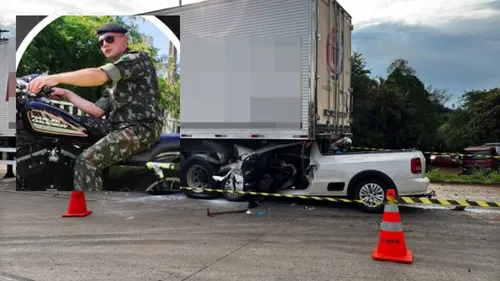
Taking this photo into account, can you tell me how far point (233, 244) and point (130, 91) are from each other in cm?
274

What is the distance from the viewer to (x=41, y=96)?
6559 millimetres

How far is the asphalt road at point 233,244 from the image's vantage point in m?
4.92

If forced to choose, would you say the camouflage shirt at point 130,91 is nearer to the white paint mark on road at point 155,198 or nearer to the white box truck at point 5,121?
the white paint mark on road at point 155,198

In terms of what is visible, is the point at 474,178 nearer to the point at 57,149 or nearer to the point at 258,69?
the point at 258,69

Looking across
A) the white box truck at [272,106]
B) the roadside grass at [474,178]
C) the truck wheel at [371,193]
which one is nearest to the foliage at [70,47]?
the white box truck at [272,106]

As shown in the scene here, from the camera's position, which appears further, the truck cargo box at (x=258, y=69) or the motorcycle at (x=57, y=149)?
the truck cargo box at (x=258, y=69)

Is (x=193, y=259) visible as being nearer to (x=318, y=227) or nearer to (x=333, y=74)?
(x=318, y=227)

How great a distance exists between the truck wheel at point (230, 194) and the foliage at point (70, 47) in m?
3.78

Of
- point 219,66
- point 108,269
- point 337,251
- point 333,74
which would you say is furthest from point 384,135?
point 108,269

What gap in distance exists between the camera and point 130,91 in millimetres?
6652

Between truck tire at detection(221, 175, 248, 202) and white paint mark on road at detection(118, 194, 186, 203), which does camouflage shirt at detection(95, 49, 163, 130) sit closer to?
truck tire at detection(221, 175, 248, 202)

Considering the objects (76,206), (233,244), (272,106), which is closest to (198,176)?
(272,106)

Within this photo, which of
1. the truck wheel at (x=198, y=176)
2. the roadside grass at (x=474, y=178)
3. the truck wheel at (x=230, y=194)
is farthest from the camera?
the roadside grass at (x=474, y=178)

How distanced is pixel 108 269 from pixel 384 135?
973 inches
